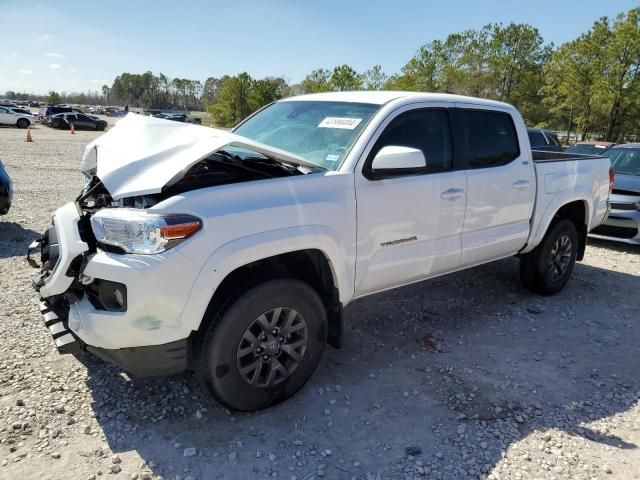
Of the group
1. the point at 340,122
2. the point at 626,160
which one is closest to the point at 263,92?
the point at 626,160

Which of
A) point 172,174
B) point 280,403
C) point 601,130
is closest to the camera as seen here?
point 172,174

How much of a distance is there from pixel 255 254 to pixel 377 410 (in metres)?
1.33

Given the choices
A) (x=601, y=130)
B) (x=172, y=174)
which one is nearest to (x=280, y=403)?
(x=172, y=174)

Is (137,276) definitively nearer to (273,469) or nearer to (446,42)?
(273,469)

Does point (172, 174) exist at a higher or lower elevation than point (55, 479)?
higher

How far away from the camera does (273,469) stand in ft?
8.57

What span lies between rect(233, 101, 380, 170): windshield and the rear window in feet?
3.31

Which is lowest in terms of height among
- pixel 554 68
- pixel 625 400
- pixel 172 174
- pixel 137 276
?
pixel 625 400

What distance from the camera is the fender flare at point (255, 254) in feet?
8.39

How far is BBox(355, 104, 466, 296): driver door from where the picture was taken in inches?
130

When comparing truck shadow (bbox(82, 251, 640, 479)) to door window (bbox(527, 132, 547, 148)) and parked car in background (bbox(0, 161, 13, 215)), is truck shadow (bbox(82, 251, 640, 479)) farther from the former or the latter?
A: door window (bbox(527, 132, 547, 148))

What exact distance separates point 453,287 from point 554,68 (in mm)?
33910

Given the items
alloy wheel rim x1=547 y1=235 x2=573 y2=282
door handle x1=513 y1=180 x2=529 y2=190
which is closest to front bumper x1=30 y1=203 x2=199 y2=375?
door handle x1=513 y1=180 x2=529 y2=190

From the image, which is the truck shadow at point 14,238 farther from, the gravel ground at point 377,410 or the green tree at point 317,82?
the green tree at point 317,82
